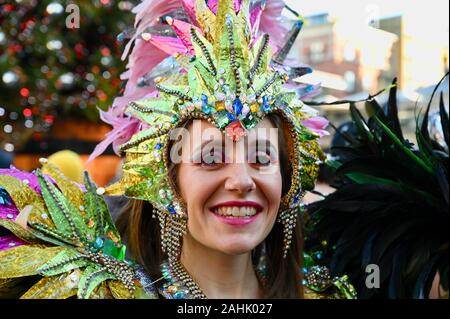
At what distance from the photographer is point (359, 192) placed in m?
1.63

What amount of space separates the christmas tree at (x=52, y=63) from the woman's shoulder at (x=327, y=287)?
2687mm

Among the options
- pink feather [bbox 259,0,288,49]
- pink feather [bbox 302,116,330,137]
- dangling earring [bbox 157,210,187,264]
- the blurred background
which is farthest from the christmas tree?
dangling earring [bbox 157,210,187,264]

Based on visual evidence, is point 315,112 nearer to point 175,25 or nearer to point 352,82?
point 175,25

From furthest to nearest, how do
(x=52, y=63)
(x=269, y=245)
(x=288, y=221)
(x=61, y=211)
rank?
(x=52, y=63)
(x=269, y=245)
(x=288, y=221)
(x=61, y=211)

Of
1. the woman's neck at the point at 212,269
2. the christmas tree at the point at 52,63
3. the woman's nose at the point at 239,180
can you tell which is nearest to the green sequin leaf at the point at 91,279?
the woman's neck at the point at 212,269

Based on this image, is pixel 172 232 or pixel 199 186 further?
pixel 172 232

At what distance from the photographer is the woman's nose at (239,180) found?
4.17 feet

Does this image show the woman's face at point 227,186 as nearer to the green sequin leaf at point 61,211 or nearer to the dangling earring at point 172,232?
the dangling earring at point 172,232

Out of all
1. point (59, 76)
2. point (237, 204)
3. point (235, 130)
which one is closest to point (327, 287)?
point (237, 204)

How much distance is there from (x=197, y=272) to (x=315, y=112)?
0.53m

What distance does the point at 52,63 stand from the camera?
15.0 feet

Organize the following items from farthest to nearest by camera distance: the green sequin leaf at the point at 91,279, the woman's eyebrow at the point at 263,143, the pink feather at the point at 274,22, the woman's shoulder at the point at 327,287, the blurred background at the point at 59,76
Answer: the blurred background at the point at 59,76 < the pink feather at the point at 274,22 < the woman's shoulder at the point at 327,287 < the woman's eyebrow at the point at 263,143 < the green sequin leaf at the point at 91,279

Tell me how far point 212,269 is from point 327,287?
34 centimetres

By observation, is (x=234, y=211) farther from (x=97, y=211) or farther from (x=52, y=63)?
(x=52, y=63)
